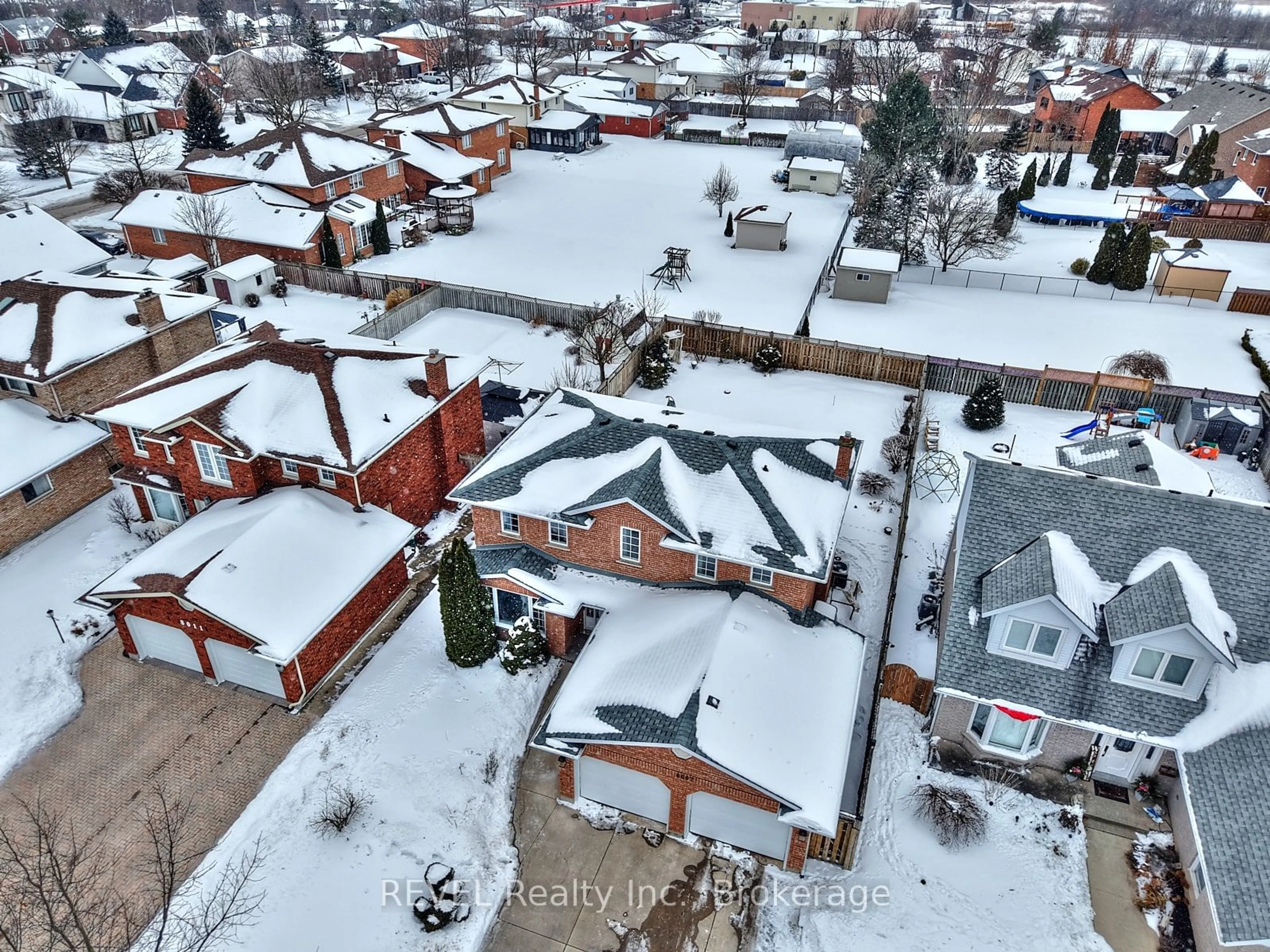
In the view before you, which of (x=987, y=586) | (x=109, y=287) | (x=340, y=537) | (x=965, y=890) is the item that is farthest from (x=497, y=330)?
(x=965, y=890)

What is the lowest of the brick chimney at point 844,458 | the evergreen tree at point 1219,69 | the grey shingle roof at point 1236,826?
the grey shingle roof at point 1236,826

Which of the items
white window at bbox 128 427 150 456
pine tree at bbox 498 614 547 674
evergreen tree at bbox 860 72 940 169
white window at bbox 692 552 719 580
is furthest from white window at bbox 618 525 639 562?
evergreen tree at bbox 860 72 940 169

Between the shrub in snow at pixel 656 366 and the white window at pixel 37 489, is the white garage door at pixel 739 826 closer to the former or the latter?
the shrub in snow at pixel 656 366

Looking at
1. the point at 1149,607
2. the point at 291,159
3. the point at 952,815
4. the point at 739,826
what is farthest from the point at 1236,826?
the point at 291,159

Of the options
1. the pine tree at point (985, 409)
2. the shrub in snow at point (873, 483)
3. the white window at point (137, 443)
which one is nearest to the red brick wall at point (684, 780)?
the shrub in snow at point (873, 483)

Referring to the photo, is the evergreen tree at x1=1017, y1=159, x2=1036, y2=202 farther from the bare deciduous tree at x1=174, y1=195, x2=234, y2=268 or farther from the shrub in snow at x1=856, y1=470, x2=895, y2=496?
the bare deciduous tree at x1=174, y1=195, x2=234, y2=268

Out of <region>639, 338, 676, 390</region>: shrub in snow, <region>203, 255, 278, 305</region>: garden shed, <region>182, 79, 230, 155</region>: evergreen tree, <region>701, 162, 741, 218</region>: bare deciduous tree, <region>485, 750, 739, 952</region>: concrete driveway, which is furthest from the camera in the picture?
<region>182, 79, 230, 155</region>: evergreen tree
